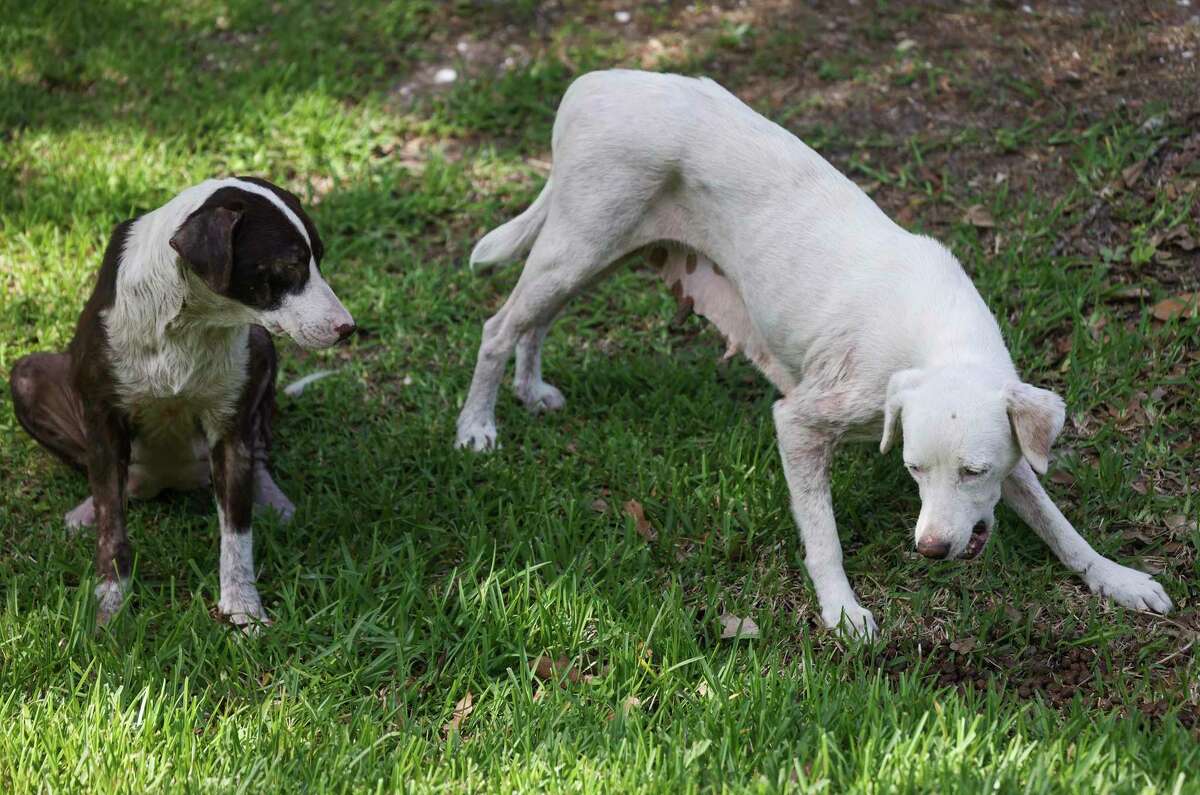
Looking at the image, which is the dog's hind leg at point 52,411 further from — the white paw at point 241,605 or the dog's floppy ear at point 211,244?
the dog's floppy ear at point 211,244

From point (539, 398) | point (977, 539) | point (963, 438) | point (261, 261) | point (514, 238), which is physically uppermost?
point (261, 261)

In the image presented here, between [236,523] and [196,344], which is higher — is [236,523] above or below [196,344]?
below

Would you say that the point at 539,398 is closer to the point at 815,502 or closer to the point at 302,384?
the point at 302,384

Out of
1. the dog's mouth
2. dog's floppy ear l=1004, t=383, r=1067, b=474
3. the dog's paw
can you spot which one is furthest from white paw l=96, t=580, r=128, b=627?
the dog's paw

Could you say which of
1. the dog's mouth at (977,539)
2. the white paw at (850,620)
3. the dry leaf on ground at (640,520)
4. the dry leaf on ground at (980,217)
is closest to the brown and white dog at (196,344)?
the dry leaf on ground at (640,520)

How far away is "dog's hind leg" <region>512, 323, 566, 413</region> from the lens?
4.99m

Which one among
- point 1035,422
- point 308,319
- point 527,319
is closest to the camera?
point 1035,422

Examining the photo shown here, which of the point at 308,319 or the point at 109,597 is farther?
the point at 109,597

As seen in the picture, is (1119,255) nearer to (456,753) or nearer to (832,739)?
(832,739)

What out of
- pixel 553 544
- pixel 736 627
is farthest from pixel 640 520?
pixel 736 627

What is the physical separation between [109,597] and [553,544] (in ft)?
4.46

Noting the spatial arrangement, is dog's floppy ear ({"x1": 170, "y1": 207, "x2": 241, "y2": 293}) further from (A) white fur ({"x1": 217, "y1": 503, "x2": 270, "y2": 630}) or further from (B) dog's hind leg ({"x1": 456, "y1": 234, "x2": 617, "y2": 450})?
(B) dog's hind leg ({"x1": 456, "y1": 234, "x2": 617, "y2": 450})

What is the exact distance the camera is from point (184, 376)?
3.80 m

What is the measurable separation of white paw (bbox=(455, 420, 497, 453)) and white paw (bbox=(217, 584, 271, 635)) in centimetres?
105
